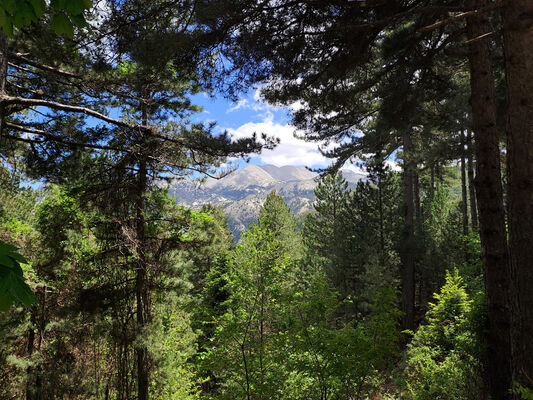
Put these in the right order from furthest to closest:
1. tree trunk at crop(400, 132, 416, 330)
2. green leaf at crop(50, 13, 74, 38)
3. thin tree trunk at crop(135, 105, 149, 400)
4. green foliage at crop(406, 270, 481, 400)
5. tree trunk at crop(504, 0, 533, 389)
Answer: tree trunk at crop(400, 132, 416, 330)
thin tree trunk at crop(135, 105, 149, 400)
green foliage at crop(406, 270, 481, 400)
tree trunk at crop(504, 0, 533, 389)
green leaf at crop(50, 13, 74, 38)

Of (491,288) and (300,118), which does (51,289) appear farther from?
(491,288)

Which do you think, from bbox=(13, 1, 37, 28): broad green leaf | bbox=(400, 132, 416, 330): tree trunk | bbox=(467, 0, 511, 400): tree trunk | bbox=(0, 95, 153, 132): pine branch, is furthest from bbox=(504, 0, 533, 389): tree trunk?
bbox=(400, 132, 416, 330): tree trunk

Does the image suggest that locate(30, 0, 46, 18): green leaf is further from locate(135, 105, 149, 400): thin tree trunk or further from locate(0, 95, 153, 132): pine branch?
locate(135, 105, 149, 400): thin tree trunk

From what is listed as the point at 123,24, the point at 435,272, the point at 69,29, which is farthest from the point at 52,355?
the point at 435,272

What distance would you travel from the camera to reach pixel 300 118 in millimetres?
6770

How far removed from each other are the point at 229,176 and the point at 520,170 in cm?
601

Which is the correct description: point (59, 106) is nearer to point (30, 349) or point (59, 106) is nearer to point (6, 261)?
point (6, 261)

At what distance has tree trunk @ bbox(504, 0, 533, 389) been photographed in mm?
2758

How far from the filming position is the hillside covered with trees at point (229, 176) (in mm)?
3346

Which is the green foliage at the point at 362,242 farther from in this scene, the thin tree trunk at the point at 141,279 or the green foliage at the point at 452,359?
the thin tree trunk at the point at 141,279

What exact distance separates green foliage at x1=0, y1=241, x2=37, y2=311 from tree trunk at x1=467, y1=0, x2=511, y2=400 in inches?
213

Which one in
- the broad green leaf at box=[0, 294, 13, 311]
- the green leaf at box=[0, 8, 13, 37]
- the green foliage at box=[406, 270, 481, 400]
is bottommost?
the green foliage at box=[406, 270, 481, 400]

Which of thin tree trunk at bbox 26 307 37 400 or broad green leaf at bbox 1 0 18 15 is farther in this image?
thin tree trunk at bbox 26 307 37 400

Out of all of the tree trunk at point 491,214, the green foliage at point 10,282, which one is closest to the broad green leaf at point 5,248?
the green foliage at point 10,282
